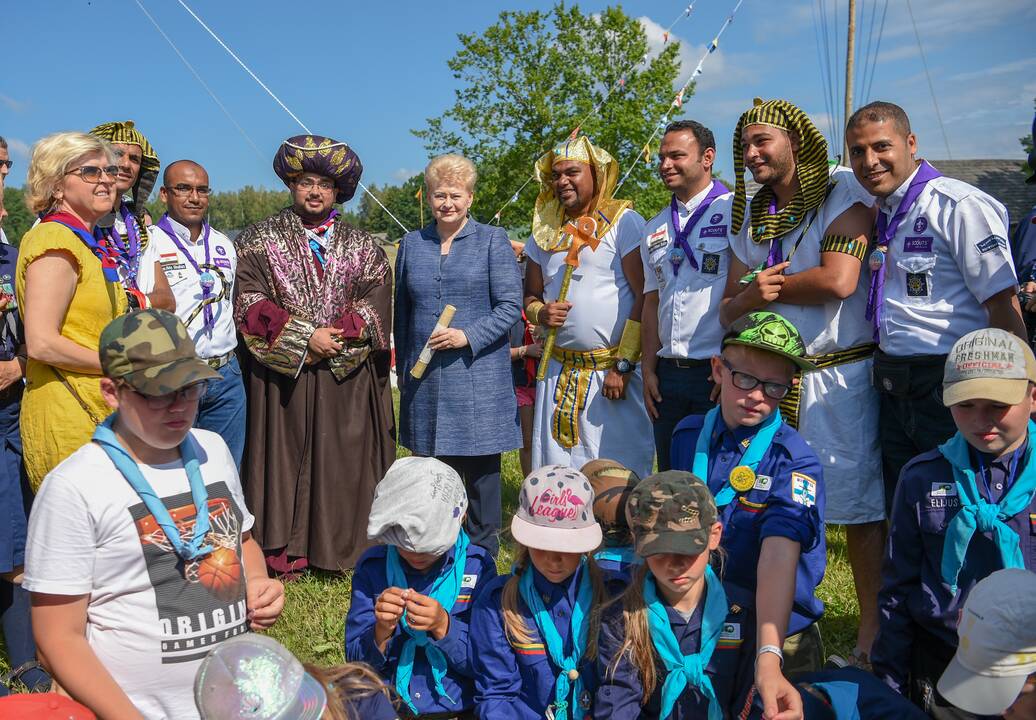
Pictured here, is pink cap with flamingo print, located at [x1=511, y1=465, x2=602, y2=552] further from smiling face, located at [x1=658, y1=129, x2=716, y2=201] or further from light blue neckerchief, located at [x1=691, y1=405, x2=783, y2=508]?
smiling face, located at [x1=658, y1=129, x2=716, y2=201]

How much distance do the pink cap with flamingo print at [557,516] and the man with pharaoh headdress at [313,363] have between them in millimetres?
2189

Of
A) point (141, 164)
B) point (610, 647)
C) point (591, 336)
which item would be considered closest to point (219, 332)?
point (141, 164)

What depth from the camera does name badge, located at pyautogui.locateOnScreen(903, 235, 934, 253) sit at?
3.37 metres

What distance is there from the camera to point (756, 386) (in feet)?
9.46

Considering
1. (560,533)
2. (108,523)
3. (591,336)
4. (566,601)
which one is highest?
(591,336)

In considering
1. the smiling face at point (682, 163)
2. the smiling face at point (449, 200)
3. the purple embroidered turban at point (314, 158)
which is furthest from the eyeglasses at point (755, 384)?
the purple embroidered turban at point (314, 158)

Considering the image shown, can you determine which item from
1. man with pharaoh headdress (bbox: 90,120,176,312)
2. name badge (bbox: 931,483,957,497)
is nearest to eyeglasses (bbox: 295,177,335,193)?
man with pharaoh headdress (bbox: 90,120,176,312)

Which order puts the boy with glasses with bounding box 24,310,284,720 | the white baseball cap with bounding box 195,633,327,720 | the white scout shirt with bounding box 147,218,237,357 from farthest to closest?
1. the white scout shirt with bounding box 147,218,237,357
2. the boy with glasses with bounding box 24,310,284,720
3. the white baseball cap with bounding box 195,633,327,720

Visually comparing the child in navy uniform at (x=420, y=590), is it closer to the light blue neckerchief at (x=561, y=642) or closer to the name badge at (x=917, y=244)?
the light blue neckerchief at (x=561, y=642)

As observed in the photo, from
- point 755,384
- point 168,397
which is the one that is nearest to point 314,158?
point 168,397

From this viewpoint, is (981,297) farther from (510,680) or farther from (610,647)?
(510,680)

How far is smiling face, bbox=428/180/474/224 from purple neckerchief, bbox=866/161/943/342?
2092mm

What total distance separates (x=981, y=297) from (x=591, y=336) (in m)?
1.88

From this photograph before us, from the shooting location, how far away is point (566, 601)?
9.04ft
